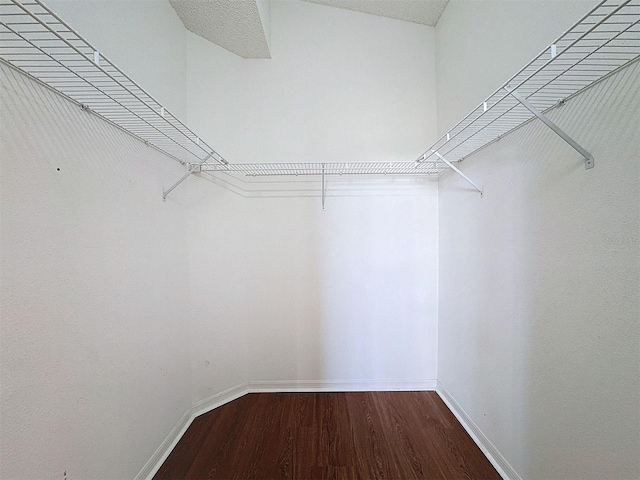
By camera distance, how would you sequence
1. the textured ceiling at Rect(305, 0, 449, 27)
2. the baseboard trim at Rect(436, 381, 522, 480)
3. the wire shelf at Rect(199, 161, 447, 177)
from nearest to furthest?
the baseboard trim at Rect(436, 381, 522, 480)
the textured ceiling at Rect(305, 0, 449, 27)
the wire shelf at Rect(199, 161, 447, 177)

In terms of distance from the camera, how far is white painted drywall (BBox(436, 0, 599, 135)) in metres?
0.90

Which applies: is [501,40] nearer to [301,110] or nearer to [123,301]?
[301,110]

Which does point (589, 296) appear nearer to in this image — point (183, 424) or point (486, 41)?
point (486, 41)

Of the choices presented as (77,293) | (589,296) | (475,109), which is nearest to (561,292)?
(589,296)

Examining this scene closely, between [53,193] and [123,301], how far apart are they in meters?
0.53

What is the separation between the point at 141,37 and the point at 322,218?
1.44 meters

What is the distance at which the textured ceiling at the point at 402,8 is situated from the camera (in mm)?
1636

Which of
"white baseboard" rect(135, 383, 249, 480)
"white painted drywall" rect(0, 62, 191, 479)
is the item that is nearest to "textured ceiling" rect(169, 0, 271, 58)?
"white painted drywall" rect(0, 62, 191, 479)

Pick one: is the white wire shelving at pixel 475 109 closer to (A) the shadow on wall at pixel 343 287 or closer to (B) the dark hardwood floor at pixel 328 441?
(A) the shadow on wall at pixel 343 287

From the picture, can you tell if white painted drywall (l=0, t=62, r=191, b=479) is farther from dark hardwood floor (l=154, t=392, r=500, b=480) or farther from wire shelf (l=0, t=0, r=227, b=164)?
dark hardwood floor (l=154, t=392, r=500, b=480)

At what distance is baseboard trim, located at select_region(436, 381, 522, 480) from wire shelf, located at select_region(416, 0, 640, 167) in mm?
1643

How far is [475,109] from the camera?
2.90 ft

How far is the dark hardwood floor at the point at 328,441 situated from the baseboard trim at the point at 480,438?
33 mm

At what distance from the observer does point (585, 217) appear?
32.4 inches
